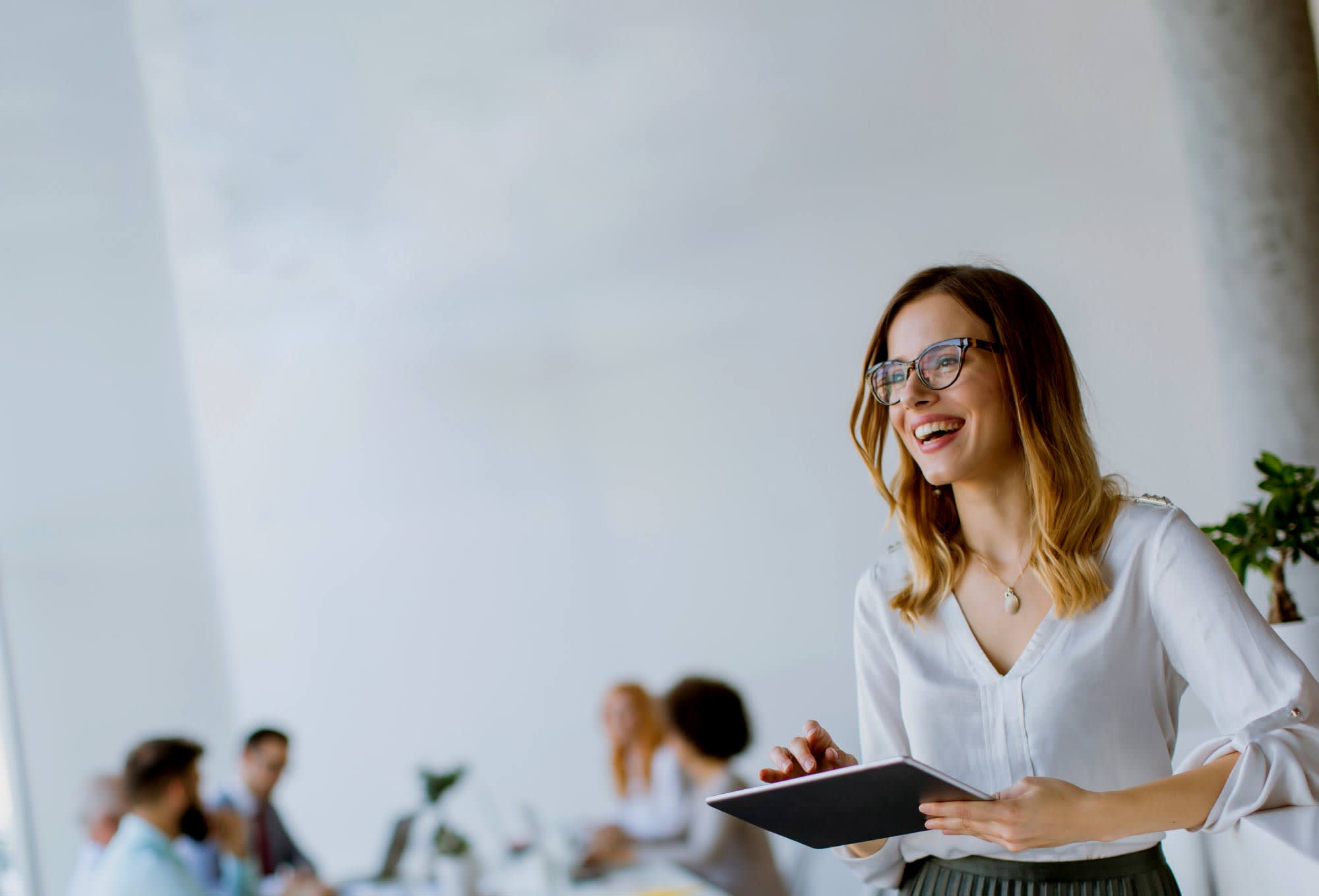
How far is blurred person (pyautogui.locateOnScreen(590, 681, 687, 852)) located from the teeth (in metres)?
3.26

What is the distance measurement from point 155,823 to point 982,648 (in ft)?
10.5

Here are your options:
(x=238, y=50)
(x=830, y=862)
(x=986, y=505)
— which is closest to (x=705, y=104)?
(x=238, y=50)

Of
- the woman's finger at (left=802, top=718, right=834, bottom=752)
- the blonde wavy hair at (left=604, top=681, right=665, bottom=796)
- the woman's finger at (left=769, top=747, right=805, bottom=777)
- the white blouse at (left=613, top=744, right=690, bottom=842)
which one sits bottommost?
the white blouse at (left=613, top=744, right=690, bottom=842)

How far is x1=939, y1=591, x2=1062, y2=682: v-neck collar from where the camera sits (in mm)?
1335

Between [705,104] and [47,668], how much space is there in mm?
4002

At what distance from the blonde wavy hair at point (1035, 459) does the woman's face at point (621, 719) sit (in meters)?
3.46

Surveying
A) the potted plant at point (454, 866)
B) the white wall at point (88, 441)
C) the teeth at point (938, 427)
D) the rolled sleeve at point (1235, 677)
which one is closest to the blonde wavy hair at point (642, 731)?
the potted plant at point (454, 866)

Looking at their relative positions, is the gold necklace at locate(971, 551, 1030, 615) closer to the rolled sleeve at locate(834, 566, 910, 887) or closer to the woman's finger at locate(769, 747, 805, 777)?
the rolled sleeve at locate(834, 566, 910, 887)

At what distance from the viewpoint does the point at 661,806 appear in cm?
441

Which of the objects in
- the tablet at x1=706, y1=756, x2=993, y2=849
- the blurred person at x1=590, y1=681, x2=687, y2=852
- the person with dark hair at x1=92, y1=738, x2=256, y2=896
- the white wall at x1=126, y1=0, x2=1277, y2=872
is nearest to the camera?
the tablet at x1=706, y1=756, x2=993, y2=849

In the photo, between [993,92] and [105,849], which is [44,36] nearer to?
[105,849]

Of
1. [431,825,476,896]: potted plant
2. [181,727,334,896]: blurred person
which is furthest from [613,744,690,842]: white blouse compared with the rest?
[181,727,334,896]: blurred person

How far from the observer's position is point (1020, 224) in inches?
147

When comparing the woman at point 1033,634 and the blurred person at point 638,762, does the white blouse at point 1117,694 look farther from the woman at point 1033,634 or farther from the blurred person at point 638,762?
the blurred person at point 638,762
